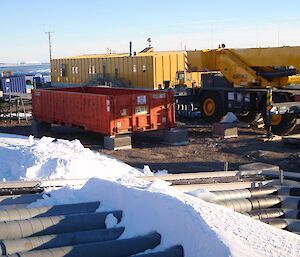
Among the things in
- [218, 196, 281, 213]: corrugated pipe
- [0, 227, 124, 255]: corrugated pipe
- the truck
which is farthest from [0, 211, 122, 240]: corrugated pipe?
the truck

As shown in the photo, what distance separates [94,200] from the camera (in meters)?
5.92

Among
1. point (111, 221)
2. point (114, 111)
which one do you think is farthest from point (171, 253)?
point (114, 111)

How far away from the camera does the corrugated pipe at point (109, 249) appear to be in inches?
174

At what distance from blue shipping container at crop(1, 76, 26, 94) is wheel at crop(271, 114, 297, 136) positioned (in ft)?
60.7

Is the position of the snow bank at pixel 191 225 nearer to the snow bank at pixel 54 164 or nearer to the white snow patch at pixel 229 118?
the snow bank at pixel 54 164

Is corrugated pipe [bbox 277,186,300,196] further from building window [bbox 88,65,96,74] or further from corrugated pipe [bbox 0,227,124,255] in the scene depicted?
building window [bbox 88,65,96,74]

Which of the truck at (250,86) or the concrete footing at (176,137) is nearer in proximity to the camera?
the concrete footing at (176,137)

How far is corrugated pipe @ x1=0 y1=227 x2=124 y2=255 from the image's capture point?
14.9ft

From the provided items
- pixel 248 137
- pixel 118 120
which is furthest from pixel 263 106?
pixel 118 120

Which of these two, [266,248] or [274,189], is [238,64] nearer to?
[274,189]

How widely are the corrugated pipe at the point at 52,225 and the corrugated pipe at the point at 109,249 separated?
56 cm

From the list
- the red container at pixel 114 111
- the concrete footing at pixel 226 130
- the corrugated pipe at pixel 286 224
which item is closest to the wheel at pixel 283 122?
the concrete footing at pixel 226 130

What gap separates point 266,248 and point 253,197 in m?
2.85

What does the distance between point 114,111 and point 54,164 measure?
17.7ft
